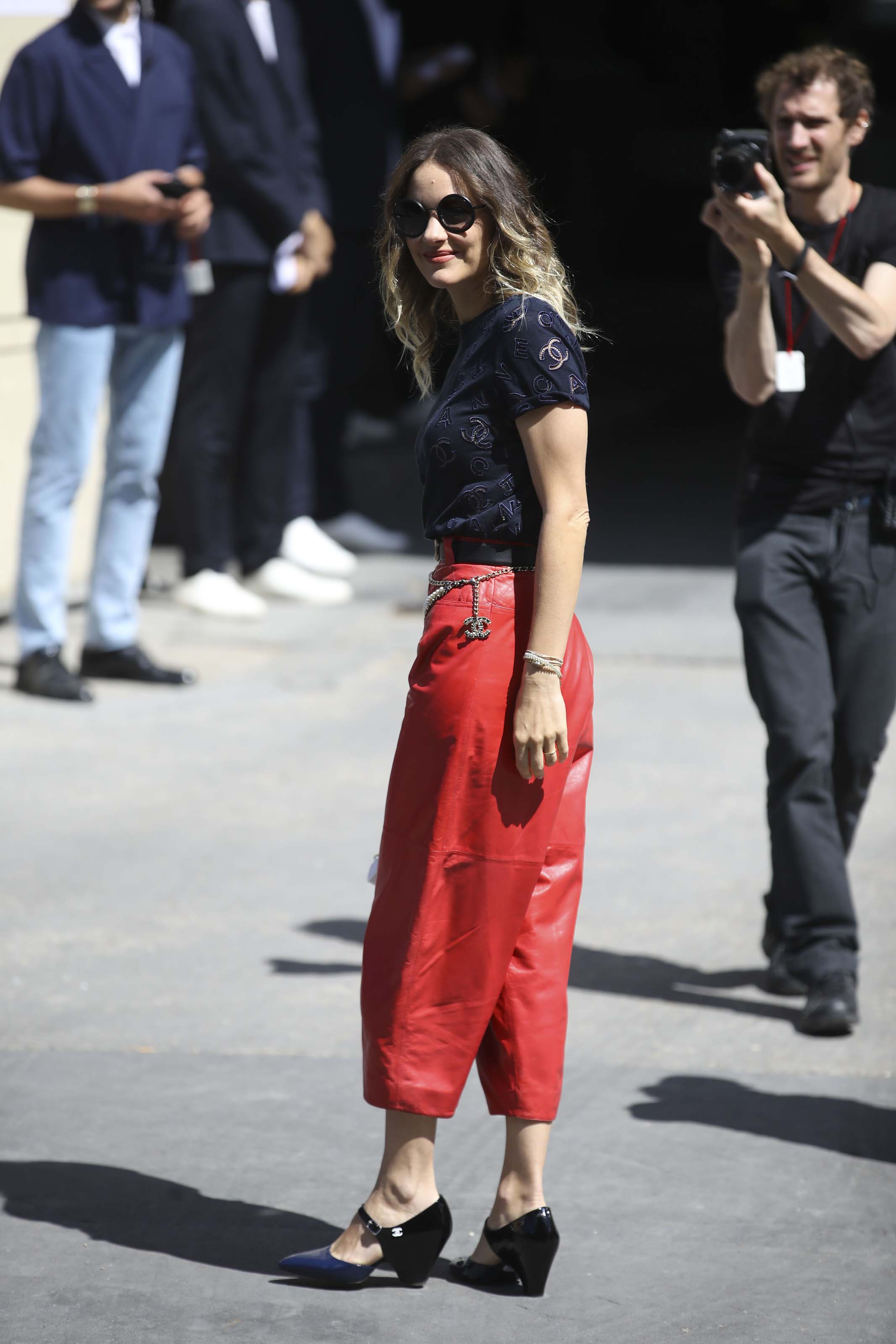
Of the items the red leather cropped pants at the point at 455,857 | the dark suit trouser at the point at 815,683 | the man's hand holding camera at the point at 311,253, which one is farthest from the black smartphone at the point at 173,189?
the red leather cropped pants at the point at 455,857

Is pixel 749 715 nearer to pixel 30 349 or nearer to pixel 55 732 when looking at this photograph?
pixel 55 732

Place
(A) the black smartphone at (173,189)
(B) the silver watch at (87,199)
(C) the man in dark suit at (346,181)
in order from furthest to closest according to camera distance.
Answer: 1. (C) the man in dark suit at (346,181)
2. (A) the black smartphone at (173,189)
3. (B) the silver watch at (87,199)

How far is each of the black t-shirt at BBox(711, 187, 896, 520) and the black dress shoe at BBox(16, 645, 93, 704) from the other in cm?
317

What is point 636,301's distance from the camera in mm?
21172

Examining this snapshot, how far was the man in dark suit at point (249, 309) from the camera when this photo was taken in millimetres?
7754

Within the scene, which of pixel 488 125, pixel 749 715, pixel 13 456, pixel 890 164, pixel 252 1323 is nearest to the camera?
pixel 252 1323

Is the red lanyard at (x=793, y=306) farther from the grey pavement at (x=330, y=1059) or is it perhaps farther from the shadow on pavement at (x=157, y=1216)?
the shadow on pavement at (x=157, y=1216)

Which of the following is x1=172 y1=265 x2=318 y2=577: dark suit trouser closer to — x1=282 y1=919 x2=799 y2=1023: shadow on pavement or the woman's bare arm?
x1=282 y1=919 x2=799 y2=1023: shadow on pavement

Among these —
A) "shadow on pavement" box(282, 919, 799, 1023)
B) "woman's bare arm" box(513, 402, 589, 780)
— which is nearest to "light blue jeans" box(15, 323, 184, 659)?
"shadow on pavement" box(282, 919, 799, 1023)

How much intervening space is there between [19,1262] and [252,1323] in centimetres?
45

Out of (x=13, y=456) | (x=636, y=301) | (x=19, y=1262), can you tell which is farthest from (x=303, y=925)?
(x=636, y=301)

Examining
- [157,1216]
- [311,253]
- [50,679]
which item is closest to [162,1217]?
[157,1216]

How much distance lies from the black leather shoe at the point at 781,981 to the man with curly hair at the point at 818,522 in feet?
0.14

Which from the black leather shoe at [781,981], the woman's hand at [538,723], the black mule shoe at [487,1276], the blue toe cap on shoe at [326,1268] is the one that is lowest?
the black leather shoe at [781,981]
